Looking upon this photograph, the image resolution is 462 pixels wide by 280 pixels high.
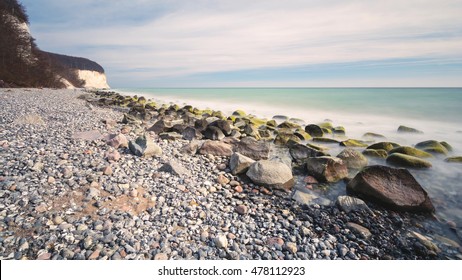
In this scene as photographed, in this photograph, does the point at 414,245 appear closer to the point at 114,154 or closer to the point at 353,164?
the point at 353,164

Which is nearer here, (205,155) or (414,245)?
(414,245)

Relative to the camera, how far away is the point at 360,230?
3799 millimetres

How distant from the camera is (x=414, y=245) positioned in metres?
3.63

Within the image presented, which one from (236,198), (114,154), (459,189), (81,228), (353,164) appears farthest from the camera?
(353,164)

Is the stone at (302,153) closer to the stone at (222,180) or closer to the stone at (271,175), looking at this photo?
the stone at (271,175)

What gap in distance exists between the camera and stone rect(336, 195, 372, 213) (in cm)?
440

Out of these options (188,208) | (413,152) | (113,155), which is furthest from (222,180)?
(413,152)

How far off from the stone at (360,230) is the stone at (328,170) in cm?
184

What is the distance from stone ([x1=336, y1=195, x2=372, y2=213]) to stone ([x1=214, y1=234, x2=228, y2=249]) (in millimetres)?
2372

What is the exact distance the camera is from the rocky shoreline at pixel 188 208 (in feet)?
10.3

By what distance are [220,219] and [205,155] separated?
9.50ft

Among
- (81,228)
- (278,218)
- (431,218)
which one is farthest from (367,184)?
(81,228)

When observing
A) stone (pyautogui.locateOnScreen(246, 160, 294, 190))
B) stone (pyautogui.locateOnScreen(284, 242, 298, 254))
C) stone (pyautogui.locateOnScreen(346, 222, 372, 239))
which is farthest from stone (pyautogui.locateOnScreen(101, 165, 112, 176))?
stone (pyautogui.locateOnScreen(346, 222, 372, 239))

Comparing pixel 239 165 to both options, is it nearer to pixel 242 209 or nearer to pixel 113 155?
pixel 242 209
